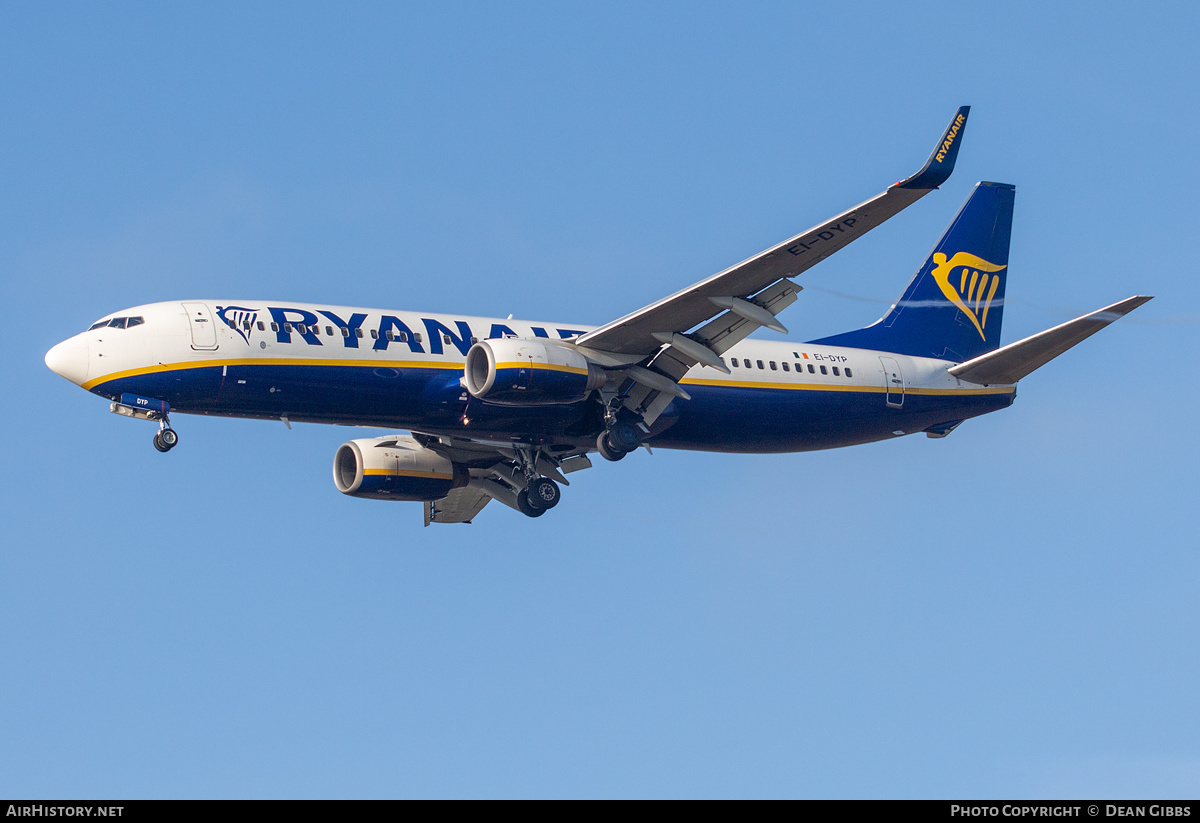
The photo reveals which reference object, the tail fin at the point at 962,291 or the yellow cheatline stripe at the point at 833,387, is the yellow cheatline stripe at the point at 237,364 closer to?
the yellow cheatline stripe at the point at 833,387

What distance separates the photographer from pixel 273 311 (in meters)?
36.3

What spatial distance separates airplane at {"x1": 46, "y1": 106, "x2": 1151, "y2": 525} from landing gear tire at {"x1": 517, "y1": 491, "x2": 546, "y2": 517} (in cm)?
12

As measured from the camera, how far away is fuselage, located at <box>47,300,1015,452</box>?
3525cm

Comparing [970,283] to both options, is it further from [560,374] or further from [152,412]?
[152,412]

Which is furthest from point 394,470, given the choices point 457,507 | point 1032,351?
point 1032,351

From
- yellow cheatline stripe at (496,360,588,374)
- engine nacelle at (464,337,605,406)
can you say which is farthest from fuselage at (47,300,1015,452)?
yellow cheatline stripe at (496,360,588,374)

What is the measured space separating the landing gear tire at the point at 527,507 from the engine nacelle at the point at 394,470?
209 centimetres

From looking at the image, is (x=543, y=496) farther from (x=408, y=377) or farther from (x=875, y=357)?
(x=875, y=357)

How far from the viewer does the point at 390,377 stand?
120ft

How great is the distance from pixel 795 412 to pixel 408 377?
11.2 m

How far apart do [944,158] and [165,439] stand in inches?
753

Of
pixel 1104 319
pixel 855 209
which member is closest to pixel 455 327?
pixel 855 209

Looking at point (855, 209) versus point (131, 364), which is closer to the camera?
point (855, 209)

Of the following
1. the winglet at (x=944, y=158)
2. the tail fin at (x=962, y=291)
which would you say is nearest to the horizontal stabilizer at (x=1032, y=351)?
the tail fin at (x=962, y=291)
